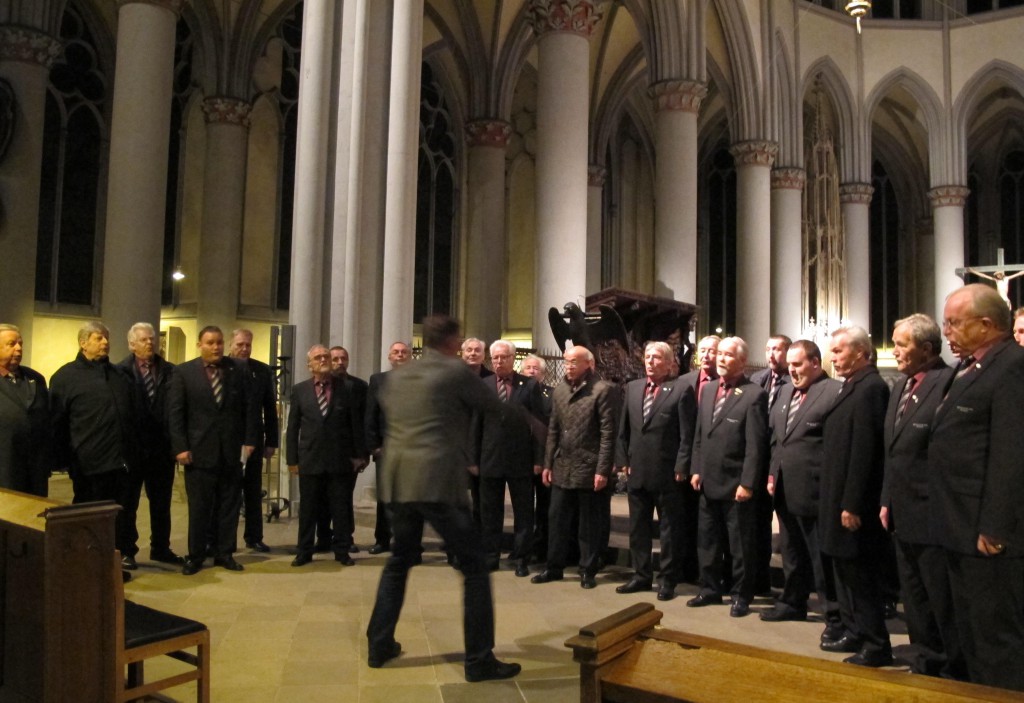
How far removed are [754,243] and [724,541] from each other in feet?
39.5

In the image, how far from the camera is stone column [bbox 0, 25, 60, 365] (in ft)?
37.9

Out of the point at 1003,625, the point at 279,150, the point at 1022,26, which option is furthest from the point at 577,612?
the point at 1022,26

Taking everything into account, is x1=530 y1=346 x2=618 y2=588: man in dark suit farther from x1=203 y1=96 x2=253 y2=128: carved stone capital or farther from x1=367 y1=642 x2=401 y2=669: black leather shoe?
x1=203 y1=96 x2=253 y2=128: carved stone capital

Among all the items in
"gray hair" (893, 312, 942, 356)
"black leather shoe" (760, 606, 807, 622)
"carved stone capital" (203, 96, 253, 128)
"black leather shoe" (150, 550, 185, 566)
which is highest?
Answer: "carved stone capital" (203, 96, 253, 128)

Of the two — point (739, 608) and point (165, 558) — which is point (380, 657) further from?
point (165, 558)

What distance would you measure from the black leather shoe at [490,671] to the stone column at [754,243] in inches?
536

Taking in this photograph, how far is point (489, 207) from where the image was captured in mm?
16141

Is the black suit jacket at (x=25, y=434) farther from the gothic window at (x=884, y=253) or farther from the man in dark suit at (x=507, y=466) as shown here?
the gothic window at (x=884, y=253)

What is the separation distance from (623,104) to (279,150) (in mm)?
8789

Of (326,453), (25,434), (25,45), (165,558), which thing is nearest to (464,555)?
(326,453)

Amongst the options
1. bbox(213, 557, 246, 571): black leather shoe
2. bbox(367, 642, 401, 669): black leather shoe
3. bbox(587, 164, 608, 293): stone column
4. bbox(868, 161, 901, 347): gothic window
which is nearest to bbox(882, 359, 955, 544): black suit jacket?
bbox(367, 642, 401, 669): black leather shoe

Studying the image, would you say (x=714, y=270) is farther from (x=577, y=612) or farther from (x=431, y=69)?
(x=577, y=612)

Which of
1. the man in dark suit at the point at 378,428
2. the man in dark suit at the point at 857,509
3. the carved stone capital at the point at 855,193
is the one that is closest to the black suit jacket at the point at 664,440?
the man in dark suit at the point at 857,509

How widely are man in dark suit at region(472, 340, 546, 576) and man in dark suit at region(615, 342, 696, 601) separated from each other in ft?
2.45
